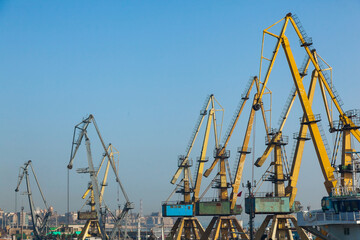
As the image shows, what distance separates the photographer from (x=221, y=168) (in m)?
112

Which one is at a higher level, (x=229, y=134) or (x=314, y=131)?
(x=229, y=134)

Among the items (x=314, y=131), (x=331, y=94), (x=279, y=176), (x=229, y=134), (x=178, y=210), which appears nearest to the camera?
(x=314, y=131)

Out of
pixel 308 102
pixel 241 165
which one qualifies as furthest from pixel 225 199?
pixel 308 102

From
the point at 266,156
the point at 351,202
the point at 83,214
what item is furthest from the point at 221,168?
the point at 351,202

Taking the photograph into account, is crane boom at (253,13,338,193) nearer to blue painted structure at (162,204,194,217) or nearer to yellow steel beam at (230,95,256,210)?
yellow steel beam at (230,95,256,210)

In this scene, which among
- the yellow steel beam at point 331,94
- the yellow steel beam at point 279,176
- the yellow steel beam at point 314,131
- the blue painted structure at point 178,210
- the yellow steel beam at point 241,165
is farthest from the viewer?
the blue painted structure at point 178,210

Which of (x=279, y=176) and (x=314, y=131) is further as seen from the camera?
(x=279, y=176)

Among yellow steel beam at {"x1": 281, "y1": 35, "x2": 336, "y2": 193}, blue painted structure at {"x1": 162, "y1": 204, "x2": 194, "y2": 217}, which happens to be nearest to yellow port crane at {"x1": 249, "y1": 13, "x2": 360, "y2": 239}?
yellow steel beam at {"x1": 281, "y1": 35, "x2": 336, "y2": 193}

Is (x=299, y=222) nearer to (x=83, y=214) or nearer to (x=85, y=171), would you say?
(x=85, y=171)

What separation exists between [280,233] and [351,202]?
139 ft

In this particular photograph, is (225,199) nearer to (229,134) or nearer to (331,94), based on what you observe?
(229,134)

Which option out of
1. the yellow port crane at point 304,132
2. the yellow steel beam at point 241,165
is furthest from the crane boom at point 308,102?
the yellow steel beam at point 241,165

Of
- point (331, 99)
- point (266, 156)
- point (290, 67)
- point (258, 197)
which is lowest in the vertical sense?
point (258, 197)

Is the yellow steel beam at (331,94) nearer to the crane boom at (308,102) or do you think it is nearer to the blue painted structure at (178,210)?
→ the crane boom at (308,102)
